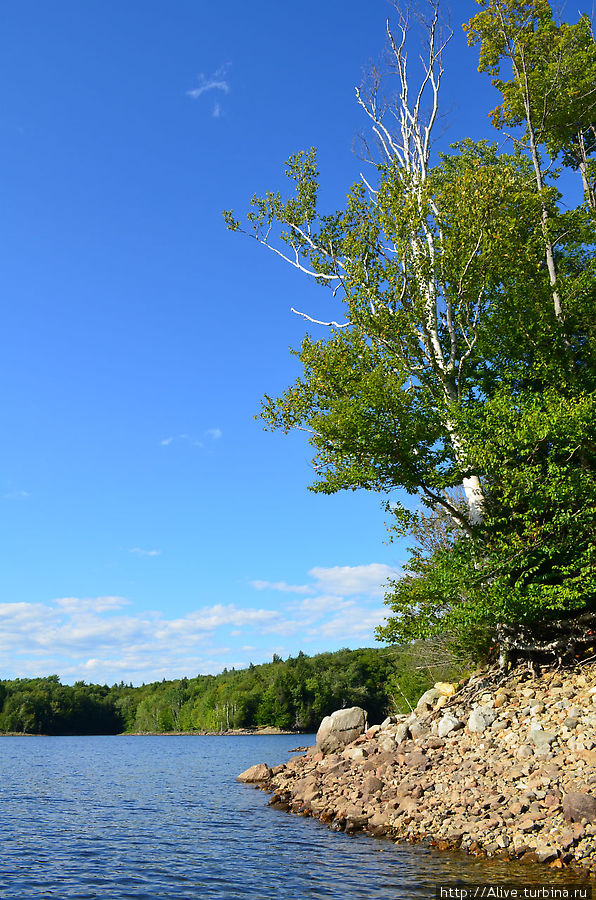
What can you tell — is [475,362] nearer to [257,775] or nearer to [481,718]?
[481,718]

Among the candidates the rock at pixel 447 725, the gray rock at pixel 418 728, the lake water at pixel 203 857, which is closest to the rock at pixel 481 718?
the rock at pixel 447 725

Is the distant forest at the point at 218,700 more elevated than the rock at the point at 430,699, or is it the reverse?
the rock at the point at 430,699

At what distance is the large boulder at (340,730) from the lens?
28266mm

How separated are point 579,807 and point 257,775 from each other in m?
26.0

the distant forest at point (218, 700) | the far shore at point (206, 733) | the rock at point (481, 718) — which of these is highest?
the rock at point (481, 718)

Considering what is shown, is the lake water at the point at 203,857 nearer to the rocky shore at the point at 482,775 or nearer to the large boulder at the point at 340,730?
the rocky shore at the point at 482,775

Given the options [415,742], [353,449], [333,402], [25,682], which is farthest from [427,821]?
[25,682]

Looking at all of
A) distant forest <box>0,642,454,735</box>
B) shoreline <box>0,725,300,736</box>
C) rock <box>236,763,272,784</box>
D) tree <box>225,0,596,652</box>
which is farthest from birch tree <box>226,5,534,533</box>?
shoreline <box>0,725,300,736</box>

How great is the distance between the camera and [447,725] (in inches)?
875

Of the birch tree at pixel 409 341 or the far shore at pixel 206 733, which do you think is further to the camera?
the far shore at pixel 206 733

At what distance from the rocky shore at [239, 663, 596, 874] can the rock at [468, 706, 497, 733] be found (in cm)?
4

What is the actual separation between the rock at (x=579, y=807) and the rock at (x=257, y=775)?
23.5 m

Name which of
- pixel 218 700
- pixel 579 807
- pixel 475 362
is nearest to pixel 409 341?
pixel 475 362

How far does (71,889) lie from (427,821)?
29.7 ft
